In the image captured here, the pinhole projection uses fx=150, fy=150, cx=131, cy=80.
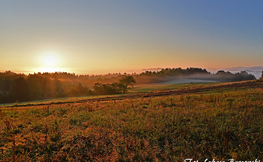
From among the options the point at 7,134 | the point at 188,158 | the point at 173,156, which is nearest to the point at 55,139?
the point at 7,134

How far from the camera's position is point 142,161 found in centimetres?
510

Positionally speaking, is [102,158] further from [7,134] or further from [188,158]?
[7,134]

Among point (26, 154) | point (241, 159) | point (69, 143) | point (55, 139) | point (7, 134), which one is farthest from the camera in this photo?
point (7, 134)

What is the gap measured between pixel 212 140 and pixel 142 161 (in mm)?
3131

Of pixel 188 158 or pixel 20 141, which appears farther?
pixel 20 141

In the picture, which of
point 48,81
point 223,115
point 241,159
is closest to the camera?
point 241,159

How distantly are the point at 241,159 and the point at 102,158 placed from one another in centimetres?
459

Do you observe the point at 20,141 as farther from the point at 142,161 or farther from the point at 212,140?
the point at 212,140

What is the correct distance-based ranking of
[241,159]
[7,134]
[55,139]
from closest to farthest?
[241,159], [55,139], [7,134]

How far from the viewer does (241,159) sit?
489 cm

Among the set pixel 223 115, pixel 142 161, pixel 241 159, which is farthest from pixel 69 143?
pixel 223 115

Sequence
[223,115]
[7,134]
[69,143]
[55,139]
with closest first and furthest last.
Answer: [69,143] → [55,139] → [7,134] → [223,115]

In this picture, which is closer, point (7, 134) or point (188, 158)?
point (188, 158)

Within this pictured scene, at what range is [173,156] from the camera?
5.15m
